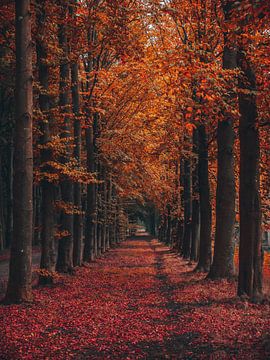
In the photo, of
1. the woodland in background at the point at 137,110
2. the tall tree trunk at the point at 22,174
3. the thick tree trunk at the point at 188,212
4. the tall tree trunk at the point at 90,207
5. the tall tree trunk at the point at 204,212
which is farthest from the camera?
the thick tree trunk at the point at 188,212

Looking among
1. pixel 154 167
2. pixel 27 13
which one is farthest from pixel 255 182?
pixel 154 167

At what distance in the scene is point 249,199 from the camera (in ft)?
39.5

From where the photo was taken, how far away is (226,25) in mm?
8875

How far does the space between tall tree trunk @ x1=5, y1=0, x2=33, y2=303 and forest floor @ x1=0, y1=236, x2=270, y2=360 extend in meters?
0.70

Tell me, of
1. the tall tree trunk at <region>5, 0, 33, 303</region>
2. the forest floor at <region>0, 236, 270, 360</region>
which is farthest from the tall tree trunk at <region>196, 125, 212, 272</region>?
the tall tree trunk at <region>5, 0, 33, 303</region>

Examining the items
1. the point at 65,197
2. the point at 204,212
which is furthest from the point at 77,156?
the point at 204,212

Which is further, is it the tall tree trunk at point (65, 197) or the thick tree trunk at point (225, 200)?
the tall tree trunk at point (65, 197)

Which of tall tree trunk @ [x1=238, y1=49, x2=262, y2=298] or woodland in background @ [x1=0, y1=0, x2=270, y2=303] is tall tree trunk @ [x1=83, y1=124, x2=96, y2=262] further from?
tall tree trunk @ [x1=238, y1=49, x2=262, y2=298]

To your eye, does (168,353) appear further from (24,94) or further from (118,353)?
(24,94)

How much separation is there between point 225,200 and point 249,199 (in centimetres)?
430

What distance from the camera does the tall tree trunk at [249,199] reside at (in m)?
12.0

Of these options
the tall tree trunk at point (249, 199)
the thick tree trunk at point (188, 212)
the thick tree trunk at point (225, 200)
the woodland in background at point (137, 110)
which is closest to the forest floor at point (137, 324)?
the tall tree trunk at point (249, 199)

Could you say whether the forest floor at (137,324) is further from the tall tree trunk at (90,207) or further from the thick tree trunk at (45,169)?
the tall tree trunk at (90,207)

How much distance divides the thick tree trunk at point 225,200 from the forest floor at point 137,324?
926mm
